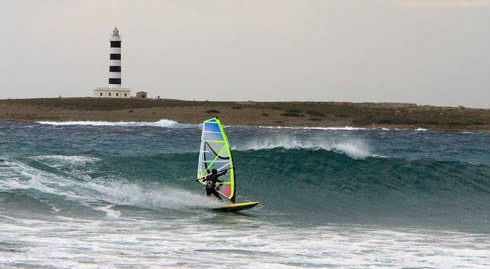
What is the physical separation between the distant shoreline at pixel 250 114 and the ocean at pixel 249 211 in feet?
82.9

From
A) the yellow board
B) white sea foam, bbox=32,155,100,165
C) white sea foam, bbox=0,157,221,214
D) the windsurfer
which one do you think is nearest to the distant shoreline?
white sea foam, bbox=32,155,100,165

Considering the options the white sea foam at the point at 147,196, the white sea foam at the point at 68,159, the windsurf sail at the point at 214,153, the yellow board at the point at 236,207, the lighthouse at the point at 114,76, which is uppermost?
the lighthouse at the point at 114,76

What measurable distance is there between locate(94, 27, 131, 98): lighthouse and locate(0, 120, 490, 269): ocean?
37804 millimetres

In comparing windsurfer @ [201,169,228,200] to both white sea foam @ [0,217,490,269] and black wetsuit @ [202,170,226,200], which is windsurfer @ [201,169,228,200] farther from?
white sea foam @ [0,217,490,269]

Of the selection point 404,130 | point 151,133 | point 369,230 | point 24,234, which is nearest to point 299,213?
point 369,230

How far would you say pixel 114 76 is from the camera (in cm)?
7362

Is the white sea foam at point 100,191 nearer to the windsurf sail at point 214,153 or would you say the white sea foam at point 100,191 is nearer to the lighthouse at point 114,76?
the windsurf sail at point 214,153

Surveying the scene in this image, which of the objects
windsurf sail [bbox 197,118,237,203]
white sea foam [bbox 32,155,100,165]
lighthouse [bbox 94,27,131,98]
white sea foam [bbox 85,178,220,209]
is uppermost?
lighthouse [bbox 94,27,131,98]

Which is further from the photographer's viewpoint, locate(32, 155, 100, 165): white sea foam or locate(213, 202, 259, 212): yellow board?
locate(32, 155, 100, 165): white sea foam

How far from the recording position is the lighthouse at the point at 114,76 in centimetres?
7150

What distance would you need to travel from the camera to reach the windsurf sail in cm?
1823

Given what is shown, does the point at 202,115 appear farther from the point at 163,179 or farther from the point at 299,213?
the point at 299,213

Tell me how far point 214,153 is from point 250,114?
43787 millimetres

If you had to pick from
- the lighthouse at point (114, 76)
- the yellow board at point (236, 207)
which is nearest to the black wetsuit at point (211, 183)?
the yellow board at point (236, 207)
